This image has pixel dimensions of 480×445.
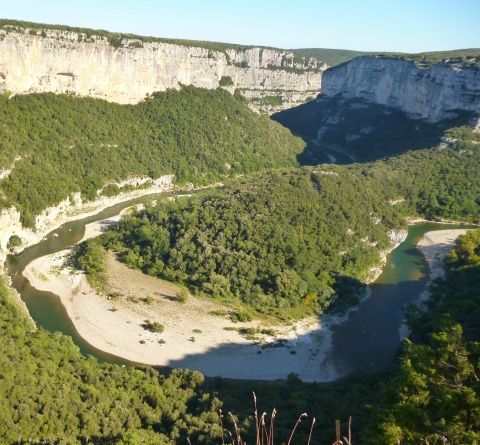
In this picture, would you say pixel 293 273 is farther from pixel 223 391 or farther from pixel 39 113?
pixel 39 113

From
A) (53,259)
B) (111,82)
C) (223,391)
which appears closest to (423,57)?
(111,82)

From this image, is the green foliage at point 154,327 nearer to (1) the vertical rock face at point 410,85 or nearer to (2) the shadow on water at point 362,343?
(2) the shadow on water at point 362,343

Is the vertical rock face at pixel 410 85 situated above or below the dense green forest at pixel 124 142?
above

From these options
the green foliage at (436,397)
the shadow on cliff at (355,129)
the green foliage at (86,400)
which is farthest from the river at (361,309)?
the shadow on cliff at (355,129)

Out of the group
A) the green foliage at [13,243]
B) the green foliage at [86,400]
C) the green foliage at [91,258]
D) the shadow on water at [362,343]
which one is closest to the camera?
the green foliage at [86,400]

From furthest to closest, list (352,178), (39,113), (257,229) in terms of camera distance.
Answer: (39,113)
(352,178)
(257,229)

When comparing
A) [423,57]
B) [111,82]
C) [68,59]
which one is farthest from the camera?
[423,57]

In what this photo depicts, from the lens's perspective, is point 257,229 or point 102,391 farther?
point 257,229
